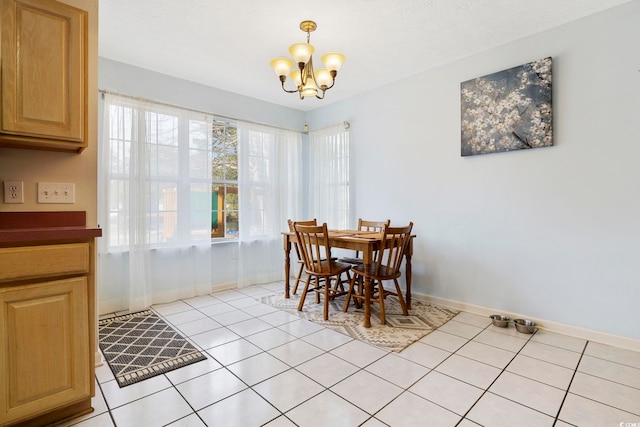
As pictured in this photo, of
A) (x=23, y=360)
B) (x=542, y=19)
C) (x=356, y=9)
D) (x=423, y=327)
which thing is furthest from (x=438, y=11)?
(x=23, y=360)

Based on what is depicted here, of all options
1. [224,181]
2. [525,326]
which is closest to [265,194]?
[224,181]

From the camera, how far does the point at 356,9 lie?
2.39 meters

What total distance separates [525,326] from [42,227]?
3.55 meters

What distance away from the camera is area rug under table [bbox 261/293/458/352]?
2568 millimetres

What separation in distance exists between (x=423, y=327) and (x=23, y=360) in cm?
268

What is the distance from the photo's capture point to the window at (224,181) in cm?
408

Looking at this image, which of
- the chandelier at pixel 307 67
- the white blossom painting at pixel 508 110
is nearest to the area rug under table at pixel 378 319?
the white blossom painting at pixel 508 110

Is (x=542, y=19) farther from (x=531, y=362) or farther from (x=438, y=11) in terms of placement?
(x=531, y=362)

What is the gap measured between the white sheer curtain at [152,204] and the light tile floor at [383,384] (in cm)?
111

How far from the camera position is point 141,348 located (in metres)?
2.39

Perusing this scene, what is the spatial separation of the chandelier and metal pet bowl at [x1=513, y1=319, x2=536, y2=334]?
8.58 ft

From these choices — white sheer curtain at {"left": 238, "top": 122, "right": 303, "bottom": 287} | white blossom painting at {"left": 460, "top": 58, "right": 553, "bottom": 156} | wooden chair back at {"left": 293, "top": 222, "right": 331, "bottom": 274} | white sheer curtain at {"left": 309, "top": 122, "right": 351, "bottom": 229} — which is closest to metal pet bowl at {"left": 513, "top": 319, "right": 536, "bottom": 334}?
white blossom painting at {"left": 460, "top": 58, "right": 553, "bottom": 156}

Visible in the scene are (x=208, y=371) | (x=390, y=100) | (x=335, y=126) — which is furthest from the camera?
(x=335, y=126)

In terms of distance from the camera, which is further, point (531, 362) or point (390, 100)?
point (390, 100)
